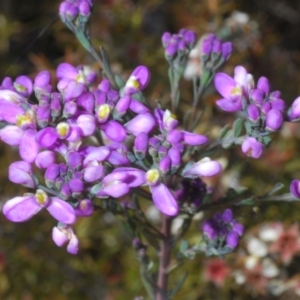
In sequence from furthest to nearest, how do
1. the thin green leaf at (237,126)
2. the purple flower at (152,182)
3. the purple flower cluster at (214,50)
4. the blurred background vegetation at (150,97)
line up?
the blurred background vegetation at (150,97) < the purple flower cluster at (214,50) < the thin green leaf at (237,126) < the purple flower at (152,182)

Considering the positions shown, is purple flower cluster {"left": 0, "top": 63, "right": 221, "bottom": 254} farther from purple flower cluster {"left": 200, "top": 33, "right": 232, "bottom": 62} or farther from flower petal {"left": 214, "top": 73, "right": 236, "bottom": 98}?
purple flower cluster {"left": 200, "top": 33, "right": 232, "bottom": 62}

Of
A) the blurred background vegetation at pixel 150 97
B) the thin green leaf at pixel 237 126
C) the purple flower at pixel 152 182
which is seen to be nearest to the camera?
the purple flower at pixel 152 182

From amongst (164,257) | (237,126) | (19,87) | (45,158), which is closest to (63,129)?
(45,158)

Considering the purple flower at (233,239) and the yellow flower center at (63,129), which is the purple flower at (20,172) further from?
the purple flower at (233,239)

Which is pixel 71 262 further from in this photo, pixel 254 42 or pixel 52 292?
pixel 254 42

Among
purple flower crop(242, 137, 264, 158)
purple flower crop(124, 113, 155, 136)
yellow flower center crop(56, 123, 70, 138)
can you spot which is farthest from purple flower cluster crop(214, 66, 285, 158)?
yellow flower center crop(56, 123, 70, 138)

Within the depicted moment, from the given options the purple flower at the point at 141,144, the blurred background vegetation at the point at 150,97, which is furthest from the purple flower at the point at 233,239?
the blurred background vegetation at the point at 150,97
